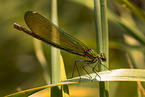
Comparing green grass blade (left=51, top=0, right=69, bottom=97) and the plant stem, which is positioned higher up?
the plant stem

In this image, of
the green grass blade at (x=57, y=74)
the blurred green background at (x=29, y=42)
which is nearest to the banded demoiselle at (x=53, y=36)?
the green grass blade at (x=57, y=74)

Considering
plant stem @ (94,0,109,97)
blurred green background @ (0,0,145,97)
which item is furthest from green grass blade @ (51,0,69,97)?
blurred green background @ (0,0,145,97)

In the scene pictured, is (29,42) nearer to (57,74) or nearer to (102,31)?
(57,74)

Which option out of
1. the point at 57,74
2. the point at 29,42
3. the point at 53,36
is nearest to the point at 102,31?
the point at 57,74

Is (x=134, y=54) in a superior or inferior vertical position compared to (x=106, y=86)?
superior

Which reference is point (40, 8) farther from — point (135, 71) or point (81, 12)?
point (135, 71)

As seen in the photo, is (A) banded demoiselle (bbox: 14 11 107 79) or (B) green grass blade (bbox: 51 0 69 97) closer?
(B) green grass blade (bbox: 51 0 69 97)

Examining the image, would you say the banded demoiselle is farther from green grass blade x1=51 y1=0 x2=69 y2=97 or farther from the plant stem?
the plant stem

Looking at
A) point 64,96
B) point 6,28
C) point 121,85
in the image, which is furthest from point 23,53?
point 64,96

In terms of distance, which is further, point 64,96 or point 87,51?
point 87,51

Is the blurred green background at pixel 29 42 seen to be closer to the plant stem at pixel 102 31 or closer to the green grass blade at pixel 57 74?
the green grass blade at pixel 57 74

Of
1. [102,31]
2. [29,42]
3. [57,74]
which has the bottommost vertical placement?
[57,74]
